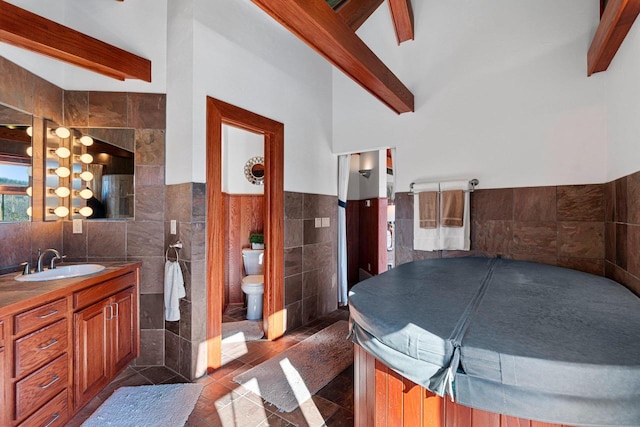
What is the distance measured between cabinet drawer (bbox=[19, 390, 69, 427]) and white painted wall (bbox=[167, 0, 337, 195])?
1.51m

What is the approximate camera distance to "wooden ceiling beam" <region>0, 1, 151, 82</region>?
65.8 inches

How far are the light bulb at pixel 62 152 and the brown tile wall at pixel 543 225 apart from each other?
11.2 feet

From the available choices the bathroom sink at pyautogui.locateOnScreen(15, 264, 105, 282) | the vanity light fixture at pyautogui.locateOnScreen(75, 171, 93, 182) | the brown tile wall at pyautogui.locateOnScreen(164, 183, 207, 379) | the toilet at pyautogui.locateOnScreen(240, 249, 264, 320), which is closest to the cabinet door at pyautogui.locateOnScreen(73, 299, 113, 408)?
the bathroom sink at pyautogui.locateOnScreen(15, 264, 105, 282)

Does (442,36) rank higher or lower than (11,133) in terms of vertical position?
higher

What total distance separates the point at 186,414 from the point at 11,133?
2215 millimetres

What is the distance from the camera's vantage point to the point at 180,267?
85.3 inches

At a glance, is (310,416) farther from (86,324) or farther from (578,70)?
(578,70)

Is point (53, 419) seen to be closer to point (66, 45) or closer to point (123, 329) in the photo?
point (123, 329)

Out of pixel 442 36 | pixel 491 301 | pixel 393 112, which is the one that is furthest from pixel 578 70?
pixel 491 301

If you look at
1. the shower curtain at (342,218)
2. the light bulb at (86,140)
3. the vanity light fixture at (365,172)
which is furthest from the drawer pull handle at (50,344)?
the vanity light fixture at (365,172)

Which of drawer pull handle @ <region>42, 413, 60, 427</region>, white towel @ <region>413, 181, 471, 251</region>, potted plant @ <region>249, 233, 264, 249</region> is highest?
white towel @ <region>413, 181, 471, 251</region>

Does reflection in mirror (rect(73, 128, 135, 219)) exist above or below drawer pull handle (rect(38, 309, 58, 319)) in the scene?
above

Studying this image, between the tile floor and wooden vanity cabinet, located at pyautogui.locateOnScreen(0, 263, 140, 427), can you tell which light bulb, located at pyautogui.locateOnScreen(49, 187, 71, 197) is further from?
the tile floor

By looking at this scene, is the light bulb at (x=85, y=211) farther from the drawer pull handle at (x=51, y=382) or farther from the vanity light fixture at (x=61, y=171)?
the drawer pull handle at (x=51, y=382)
